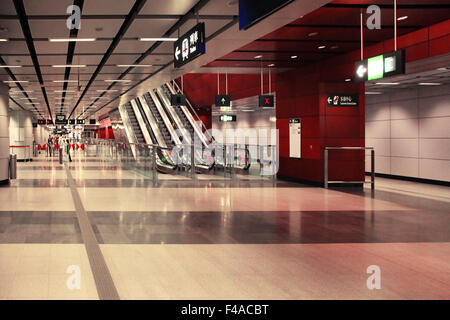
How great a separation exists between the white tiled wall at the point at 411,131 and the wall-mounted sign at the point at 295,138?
3849mm

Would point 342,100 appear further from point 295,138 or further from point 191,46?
point 191,46

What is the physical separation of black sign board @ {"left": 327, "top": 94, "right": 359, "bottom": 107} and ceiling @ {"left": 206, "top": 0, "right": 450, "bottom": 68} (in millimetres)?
1075

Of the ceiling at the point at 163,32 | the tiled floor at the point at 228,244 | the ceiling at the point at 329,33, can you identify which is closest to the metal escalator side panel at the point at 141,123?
the ceiling at the point at 163,32

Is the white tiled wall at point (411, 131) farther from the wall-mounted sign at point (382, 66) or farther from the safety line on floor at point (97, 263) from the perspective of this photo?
the safety line on floor at point (97, 263)

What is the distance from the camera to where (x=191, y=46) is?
6.94 metres

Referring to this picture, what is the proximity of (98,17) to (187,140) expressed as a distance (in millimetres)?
13494

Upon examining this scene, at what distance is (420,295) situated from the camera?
3.69 meters

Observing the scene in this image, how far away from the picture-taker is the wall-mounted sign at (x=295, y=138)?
13.0 meters

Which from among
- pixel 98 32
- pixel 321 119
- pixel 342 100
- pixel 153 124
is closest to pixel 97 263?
pixel 98 32

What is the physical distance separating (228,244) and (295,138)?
26.7ft

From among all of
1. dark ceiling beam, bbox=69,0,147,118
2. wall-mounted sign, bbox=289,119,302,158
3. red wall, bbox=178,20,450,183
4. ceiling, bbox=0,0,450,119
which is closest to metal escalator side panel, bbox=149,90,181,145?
ceiling, bbox=0,0,450,119

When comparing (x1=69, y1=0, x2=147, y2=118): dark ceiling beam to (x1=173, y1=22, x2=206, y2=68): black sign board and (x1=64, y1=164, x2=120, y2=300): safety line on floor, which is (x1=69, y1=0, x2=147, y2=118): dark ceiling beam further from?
(x1=64, y1=164, x2=120, y2=300): safety line on floor

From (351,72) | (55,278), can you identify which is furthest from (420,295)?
(351,72)

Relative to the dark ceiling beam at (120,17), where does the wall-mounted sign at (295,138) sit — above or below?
below
